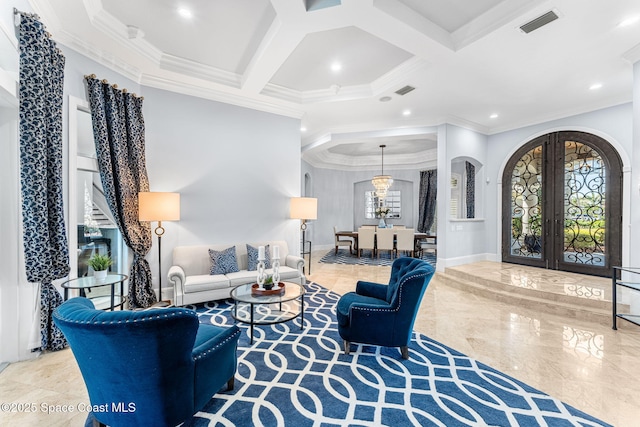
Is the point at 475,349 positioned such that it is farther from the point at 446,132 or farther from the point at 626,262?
the point at 446,132

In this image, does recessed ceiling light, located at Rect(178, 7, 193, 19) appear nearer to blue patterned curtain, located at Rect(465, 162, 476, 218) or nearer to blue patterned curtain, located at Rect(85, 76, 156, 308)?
blue patterned curtain, located at Rect(85, 76, 156, 308)

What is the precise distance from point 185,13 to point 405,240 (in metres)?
6.51

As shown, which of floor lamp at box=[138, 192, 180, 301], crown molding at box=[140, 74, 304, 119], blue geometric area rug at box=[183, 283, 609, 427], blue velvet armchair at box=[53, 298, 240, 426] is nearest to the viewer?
blue velvet armchair at box=[53, 298, 240, 426]

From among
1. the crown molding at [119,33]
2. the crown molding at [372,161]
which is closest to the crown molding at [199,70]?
the crown molding at [119,33]

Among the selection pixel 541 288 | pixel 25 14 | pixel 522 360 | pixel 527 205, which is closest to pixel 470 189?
pixel 527 205

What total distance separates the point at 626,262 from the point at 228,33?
682cm

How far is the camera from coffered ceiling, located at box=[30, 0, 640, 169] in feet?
8.93

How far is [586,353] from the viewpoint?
8.89 feet

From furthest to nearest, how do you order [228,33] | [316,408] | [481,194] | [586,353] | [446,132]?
[481,194], [446,132], [228,33], [586,353], [316,408]

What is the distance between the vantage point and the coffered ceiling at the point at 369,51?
2723mm

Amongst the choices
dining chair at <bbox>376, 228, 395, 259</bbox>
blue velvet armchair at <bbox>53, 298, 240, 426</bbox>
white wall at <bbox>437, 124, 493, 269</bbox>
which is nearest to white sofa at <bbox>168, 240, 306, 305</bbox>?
blue velvet armchair at <bbox>53, 298, 240, 426</bbox>

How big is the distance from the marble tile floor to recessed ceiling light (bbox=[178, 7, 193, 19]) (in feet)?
11.5

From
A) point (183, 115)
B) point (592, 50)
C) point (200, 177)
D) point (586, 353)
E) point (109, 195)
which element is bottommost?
point (586, 353)

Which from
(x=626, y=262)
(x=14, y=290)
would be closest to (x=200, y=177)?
(x=14, y=290)
